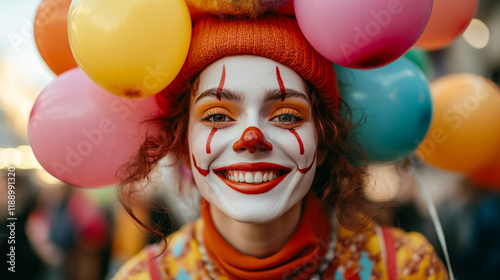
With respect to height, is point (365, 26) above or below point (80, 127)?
above

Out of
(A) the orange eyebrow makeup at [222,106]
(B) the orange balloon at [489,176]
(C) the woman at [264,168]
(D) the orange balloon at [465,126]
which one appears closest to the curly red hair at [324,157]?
(C) the woman at [264,168]

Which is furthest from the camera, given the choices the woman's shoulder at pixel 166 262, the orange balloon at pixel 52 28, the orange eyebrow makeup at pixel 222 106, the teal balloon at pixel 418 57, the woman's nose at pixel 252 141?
the teal balloon at pixel 418 57

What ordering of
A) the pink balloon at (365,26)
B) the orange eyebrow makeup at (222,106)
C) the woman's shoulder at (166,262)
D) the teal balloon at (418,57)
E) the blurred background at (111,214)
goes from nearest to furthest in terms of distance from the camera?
the pink balloon at (365,26) < the orange eyebrow makeup at (222,106) < the woman's shoulder at (166,262) < the teal balloon at (418,57) < the blurred background at (111,214)

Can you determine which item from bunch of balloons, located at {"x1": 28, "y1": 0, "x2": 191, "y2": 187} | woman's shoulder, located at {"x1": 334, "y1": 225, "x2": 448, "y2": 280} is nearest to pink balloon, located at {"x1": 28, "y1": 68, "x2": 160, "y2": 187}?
bunch of balloons, located at {"x1": 28, "y1": 0, "x2": 191, "y2": 187}

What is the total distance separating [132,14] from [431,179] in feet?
12.6

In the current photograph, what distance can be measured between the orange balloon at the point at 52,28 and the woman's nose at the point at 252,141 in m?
0.79

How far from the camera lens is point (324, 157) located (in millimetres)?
1823

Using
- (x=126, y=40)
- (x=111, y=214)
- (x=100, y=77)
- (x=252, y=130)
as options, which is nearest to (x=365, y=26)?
(x=252, y=130)

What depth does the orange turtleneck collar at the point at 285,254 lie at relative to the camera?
5.55ft

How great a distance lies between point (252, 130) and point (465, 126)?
3.09 feet

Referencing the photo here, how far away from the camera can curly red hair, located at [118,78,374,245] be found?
1755 millimetres

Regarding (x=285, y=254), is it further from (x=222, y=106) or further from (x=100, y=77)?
(x=100, y=77)

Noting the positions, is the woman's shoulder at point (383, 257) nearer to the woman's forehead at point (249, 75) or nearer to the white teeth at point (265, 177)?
the white teeth at point (265, 177)

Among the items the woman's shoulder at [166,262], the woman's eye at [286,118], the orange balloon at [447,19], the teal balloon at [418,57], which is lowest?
the woman's shoulder at [166,262]
